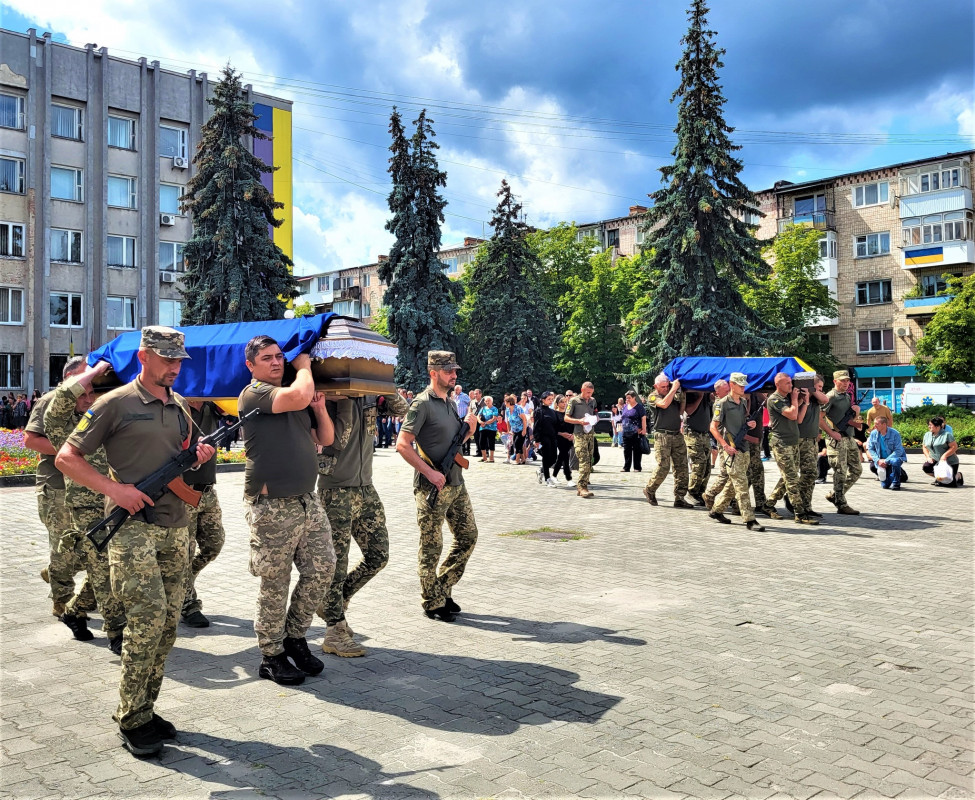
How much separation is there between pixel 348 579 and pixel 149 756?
228 cm

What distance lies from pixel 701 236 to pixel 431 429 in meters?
29.7

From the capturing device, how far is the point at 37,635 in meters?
6.83

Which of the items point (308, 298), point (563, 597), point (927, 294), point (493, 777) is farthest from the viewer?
point (308, 298)

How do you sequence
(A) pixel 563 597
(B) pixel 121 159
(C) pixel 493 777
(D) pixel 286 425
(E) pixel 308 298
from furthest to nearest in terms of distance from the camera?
(E) pixel 308 298
(B) pixel 121 159
(A) pixel 563 597
(D) pixel 286 425
(C) pixel 493 777

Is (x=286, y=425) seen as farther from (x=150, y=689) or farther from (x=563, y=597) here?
(x=563, y=597)

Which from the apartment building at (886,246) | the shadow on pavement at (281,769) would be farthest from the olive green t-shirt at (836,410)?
the apartment building at (886,246)

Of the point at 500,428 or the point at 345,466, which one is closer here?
the point at 345,466

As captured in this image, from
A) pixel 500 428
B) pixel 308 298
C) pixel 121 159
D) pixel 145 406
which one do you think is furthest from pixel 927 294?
pixel 308 298

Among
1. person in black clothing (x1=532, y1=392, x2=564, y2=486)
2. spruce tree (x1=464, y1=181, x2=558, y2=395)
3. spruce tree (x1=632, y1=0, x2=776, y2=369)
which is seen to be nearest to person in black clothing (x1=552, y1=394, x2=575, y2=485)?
person in black clothing (x1=532, y1=392, x2=564, y2=486)

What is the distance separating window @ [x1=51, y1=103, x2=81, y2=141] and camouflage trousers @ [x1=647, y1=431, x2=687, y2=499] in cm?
3706

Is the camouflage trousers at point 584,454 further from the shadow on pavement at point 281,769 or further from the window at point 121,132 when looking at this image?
the window at point 121,132

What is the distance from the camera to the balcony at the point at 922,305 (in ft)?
168

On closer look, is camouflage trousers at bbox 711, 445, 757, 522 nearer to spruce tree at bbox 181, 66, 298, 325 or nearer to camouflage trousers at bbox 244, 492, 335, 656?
camouflage trousers at bbox 244, 492, 335, 656

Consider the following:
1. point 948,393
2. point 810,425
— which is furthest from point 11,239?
point 948,393
